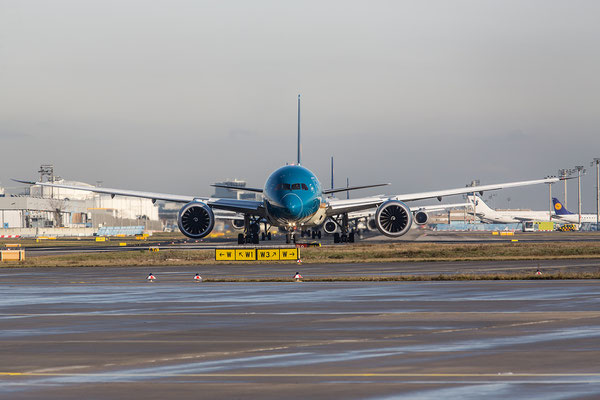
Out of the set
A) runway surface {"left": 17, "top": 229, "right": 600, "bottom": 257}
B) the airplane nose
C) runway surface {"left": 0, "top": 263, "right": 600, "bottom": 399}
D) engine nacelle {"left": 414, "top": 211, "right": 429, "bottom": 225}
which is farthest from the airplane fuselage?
engine nacelle {"left": 414, "top": 211, "right": 429, "bottom": 225}

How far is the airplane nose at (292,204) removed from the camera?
55.1m

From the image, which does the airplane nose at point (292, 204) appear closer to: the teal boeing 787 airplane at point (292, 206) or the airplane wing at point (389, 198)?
the teal boeing 787 airplane at point (292, 206)

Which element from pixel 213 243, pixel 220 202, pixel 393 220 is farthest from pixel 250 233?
pixel 213 243

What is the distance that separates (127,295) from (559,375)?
18.5m

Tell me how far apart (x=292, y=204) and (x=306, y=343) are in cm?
3969

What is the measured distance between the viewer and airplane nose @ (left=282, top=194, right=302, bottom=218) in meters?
55.1

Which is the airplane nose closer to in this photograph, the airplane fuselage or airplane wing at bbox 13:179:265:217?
the airplane fuselage

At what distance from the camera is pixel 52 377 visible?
39.2 ft

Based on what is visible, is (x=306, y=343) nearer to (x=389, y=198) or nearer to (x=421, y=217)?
(x=389, y=198)

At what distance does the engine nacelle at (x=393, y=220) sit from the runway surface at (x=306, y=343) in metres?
31.2

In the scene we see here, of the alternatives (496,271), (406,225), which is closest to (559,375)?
(496,271)

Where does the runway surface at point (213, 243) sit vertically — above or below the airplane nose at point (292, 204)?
below

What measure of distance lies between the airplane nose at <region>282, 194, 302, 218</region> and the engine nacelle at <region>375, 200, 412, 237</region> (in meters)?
7.12

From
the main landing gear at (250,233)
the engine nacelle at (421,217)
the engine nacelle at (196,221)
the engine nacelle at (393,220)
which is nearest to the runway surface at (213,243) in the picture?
the main landing gear at (250,233)
